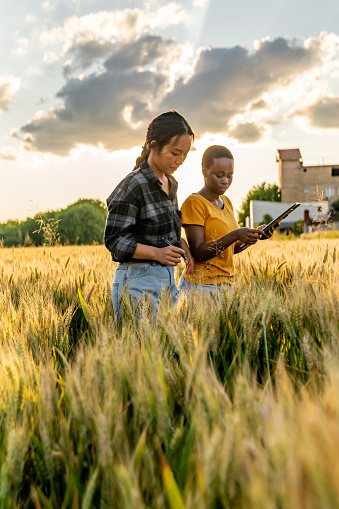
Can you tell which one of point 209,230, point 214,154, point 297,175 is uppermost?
point 297,175

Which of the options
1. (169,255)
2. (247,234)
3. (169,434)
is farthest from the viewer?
(247,234)

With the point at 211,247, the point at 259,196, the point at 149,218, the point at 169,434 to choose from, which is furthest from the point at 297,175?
the point at 169,434

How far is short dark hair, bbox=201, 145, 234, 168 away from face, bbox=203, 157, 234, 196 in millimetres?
23

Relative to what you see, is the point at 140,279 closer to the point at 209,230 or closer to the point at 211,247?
the point at 211,247

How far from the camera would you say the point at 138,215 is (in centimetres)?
223

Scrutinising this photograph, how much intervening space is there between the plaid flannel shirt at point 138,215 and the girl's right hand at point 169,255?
13 centimetres

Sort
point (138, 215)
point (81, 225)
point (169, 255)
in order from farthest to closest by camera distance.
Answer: point (81, 225) < point (138, 215) < point (169, 255)

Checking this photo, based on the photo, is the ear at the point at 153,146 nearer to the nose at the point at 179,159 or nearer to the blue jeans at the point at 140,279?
the nose at the point at 179,159

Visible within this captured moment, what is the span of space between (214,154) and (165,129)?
0.54m

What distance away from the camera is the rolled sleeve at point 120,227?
6.84ft

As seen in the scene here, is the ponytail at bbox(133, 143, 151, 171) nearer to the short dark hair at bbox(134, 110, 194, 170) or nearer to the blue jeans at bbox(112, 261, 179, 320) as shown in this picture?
the short dark hair at bbox(134, 110, 194, 170)

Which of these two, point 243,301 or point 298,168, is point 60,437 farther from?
point 298,168

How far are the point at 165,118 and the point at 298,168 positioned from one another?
5275 centimetres

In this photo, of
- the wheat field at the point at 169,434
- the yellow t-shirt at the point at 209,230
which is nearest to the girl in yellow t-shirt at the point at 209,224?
the yellow t-shirt at the point at 209,230
